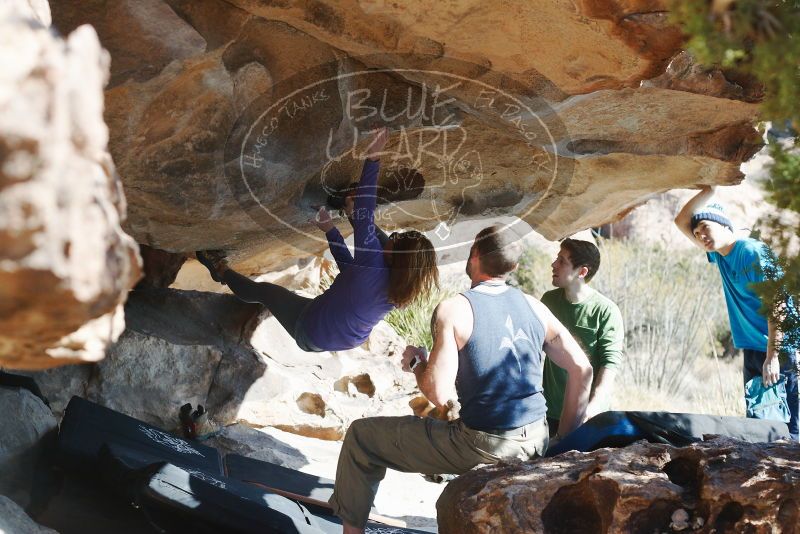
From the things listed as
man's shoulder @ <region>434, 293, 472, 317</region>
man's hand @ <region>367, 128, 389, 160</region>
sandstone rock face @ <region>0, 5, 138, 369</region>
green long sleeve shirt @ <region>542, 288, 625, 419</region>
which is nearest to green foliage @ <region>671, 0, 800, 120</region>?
sandstone rock face @ <region>0, 5, 138, 369</region>

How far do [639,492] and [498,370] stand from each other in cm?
87

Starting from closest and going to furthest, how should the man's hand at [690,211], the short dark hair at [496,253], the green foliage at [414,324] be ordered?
the short dark hair at [496,253]
the man's hand at [690,211]
the green foliage at [414,324]

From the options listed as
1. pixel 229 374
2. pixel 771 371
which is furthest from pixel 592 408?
pixel 229 374

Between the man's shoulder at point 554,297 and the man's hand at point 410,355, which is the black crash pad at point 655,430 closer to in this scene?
the man's hand at point 410,355

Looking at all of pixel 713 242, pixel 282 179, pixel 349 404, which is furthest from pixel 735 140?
pixel 349 404

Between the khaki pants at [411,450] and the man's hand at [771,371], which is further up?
the man's hand at [771,371]

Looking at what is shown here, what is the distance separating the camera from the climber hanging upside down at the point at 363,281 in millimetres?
4418

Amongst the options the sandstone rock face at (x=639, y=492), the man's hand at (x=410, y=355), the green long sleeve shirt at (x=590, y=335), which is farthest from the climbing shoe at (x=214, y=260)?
the sandstone rock face at (x=639, y=492)

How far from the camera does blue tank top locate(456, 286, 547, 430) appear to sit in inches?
142

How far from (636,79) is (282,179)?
1.87m

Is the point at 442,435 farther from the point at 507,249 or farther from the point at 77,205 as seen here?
the point at 77,205

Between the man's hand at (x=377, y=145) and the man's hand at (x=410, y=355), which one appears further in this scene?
the man's hand at (x=377, y=145)

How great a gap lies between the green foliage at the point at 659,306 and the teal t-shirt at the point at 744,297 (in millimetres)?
6726

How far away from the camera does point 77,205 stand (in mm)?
1775
